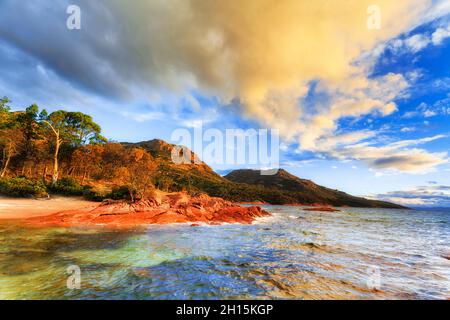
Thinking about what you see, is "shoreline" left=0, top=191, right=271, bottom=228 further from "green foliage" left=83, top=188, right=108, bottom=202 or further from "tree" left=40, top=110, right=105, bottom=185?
"tree" left=40, top=110, right=105, bottom=185

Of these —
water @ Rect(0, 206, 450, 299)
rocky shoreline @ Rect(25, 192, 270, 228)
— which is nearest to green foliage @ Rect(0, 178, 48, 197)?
rocky shoreline @ Rect(25, 192, 270, 228)

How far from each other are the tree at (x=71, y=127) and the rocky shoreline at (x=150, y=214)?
2548 centimetres

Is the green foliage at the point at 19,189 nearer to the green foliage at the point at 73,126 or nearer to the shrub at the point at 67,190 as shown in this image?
the shrub at the point at 67,190

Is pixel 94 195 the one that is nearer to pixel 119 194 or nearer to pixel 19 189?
pixel 119 194

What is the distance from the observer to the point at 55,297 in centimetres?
515

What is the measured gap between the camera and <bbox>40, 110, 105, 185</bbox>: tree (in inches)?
1479

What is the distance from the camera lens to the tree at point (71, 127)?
37562 millimetres

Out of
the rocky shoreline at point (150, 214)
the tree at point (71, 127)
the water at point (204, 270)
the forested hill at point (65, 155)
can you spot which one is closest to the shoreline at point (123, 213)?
the rocky shoreline at point (150, 214)

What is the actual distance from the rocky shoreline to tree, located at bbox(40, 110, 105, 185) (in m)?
25.5

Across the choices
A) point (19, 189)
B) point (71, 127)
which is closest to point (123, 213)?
point (19, 189)

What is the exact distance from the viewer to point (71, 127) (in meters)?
40.0

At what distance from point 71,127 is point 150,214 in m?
31.7
